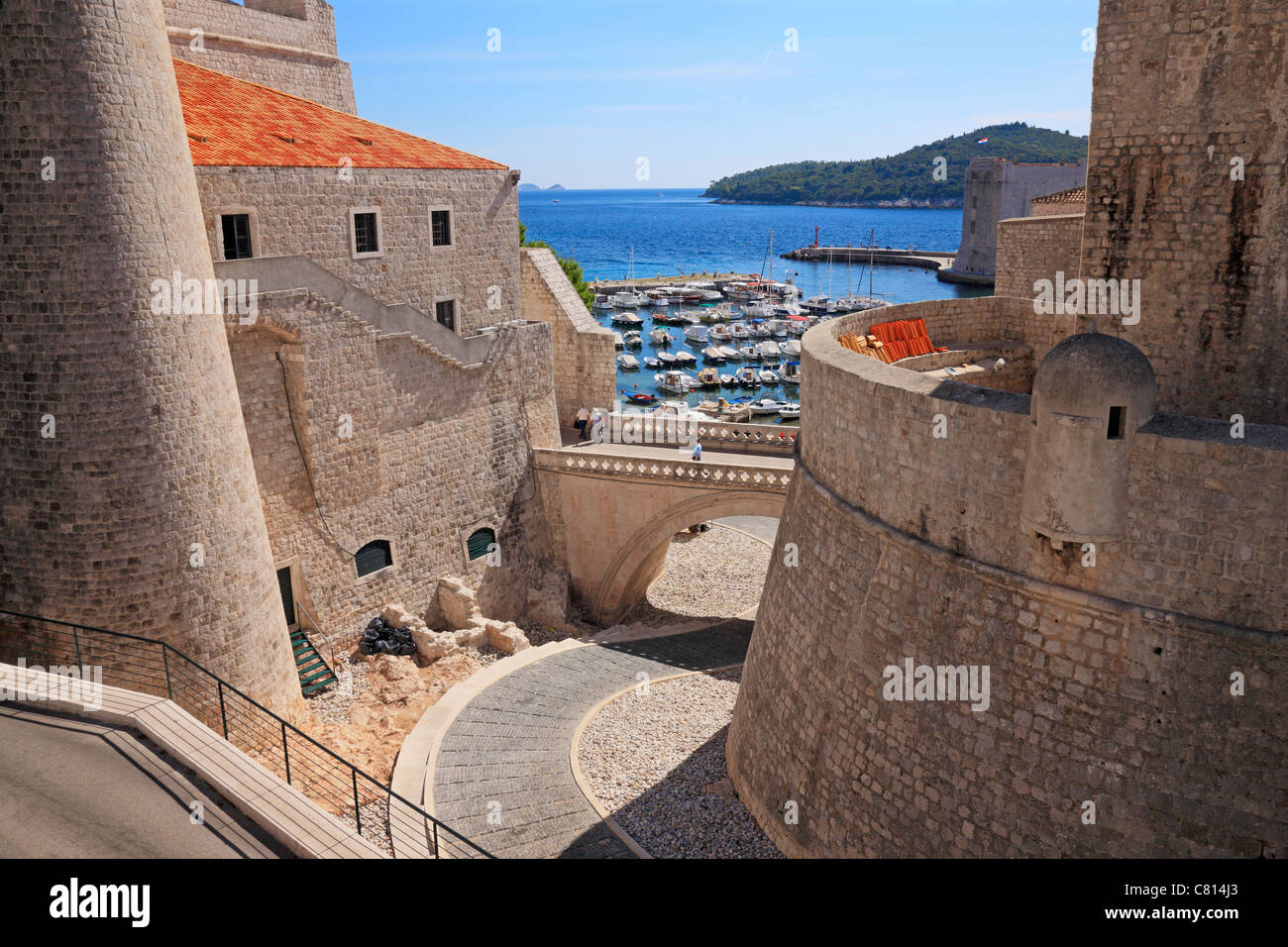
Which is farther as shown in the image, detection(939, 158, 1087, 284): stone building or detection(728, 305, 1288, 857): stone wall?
detection(939, 158, 1087, 284): stone building

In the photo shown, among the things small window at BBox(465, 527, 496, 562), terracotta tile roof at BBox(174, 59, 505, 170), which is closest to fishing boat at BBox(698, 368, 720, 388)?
terracotta tile roof at BBox(174, 59, 505, 170)

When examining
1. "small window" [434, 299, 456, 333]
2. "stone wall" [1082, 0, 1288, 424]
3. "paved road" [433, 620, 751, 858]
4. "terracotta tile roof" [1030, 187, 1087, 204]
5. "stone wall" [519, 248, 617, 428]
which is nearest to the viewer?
"stone wall" [1082, 0, 1288, 424]

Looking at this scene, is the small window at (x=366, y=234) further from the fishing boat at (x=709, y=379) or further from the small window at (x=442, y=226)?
the fishing boat at (x=709, y=379)

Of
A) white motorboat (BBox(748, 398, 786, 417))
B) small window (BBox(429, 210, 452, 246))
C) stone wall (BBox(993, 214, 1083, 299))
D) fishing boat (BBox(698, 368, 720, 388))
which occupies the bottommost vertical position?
white motorboat (BBox(748, 398, 786, 417))

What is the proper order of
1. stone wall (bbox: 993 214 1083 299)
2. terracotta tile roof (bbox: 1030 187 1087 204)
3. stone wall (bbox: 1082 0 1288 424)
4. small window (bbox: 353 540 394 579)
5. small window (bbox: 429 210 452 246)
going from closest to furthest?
stone wall (bbox: 1082 0 1288 424) → small window (bbox: 353 540 394 579) → stone wall (bbox: 993 214 1083 299) → small window (bbox: 429 210 452 246) → terracotta tile roof (bbox: 1030 187 1087 204)

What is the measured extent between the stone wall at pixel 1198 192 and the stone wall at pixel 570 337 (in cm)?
1955

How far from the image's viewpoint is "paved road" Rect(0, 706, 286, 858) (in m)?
9.30

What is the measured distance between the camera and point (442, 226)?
84.3ft

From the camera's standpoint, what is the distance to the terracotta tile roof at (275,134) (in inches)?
802

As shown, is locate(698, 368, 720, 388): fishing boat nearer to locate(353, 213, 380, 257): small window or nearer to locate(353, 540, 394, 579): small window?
locate(353, 213, 380, 257): small window

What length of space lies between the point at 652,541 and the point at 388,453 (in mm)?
7394

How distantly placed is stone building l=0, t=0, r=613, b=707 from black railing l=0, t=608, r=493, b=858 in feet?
1.24

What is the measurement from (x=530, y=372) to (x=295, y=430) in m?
7.82
